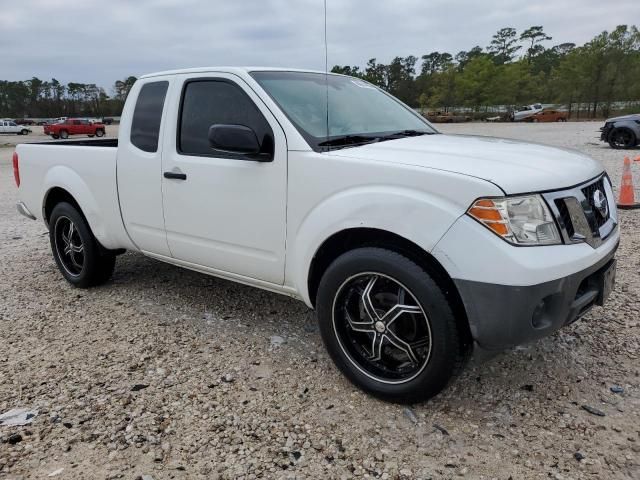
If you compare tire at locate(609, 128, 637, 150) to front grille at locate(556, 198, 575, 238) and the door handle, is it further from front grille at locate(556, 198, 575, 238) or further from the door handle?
the door handle

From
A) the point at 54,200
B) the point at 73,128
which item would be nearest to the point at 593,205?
the point at 54,200

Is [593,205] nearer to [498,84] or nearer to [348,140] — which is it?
[348,140]

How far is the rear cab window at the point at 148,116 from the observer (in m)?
3.90

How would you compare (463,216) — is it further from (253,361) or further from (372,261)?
(253,361)

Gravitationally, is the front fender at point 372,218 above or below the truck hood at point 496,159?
below

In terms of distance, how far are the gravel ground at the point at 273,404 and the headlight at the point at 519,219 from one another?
0.69 m

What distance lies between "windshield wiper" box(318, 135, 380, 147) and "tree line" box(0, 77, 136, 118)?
98672 mm

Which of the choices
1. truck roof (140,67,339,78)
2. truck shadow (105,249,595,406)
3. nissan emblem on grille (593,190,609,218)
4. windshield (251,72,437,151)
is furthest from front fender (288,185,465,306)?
truck roof (140,67,339,78)

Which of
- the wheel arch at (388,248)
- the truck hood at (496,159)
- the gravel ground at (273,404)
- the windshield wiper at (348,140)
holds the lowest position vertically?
the gravel ground at (273,404)

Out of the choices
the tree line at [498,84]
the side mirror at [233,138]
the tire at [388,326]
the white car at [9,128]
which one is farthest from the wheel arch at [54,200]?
the white car at [9,128]

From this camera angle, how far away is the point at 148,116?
157 inches

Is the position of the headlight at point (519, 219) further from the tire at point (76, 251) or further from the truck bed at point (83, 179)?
the tire at point (76, 251)

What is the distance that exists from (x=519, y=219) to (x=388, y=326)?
87cm

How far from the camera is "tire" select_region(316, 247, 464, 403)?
253 centimetres
